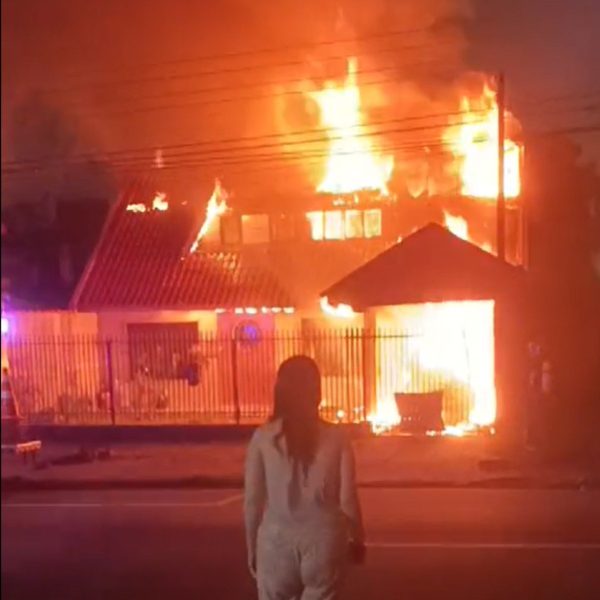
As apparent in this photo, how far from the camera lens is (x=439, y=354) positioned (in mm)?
12984

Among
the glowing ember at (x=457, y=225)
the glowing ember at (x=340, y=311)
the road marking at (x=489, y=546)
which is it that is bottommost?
the road marking at (x=489, y=546)

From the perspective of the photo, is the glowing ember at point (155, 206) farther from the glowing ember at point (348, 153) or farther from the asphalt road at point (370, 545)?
the asphalt road at point (370, 545)

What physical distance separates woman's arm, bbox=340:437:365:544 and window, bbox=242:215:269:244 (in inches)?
411

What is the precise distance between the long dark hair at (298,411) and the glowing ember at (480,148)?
939 centimetres

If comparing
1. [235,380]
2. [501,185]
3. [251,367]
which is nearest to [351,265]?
[251,367]

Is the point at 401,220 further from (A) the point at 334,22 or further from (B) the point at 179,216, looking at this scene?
(A) the point at 334,22

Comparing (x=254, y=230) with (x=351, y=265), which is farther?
(x=254, y=230)

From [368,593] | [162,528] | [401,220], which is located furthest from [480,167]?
[368,593]

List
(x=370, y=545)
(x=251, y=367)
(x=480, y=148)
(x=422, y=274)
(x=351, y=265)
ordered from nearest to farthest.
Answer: (x=370, y=545) → (x=422, y=274) → (x=251, y=367) → (x=351, y=265) → (x=480, y=148)

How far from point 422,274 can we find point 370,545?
556cm

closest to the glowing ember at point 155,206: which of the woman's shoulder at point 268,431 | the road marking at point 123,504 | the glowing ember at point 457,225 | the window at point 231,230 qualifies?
the window at point 231,230

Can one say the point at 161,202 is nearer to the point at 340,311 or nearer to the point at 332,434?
the point at 340,311

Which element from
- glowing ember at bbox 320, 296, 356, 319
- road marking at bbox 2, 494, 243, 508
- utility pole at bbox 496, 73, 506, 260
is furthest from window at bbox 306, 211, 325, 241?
road marking at bbox 2, 494, 243, 508

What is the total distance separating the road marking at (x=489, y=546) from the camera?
6879 mm
